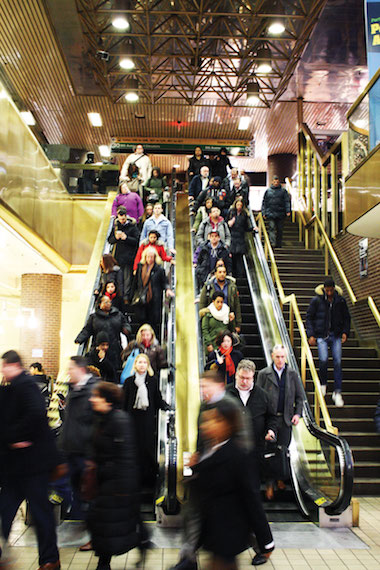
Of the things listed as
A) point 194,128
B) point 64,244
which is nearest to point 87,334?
point 64,244

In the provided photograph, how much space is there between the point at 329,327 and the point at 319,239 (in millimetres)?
5157

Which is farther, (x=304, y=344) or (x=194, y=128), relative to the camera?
(x=194, y=128)

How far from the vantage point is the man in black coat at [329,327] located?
786cm

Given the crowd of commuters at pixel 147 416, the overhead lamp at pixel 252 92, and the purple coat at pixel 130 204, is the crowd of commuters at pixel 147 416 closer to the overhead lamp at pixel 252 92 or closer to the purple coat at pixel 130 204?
the purple coat at pixel 130 204

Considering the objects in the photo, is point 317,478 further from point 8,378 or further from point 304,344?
point 8,378

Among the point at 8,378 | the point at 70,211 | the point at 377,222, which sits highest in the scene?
the point at 70,211

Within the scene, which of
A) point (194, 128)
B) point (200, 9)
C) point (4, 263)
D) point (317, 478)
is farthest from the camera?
point (194, 128)

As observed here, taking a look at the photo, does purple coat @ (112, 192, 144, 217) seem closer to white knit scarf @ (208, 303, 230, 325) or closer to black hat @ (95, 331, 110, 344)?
white knit scarf @ (208, 303, 230, 325)

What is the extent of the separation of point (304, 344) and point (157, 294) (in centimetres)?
217

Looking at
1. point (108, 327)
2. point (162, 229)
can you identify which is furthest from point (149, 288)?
point (162, 229)

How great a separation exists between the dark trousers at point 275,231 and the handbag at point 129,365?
22.2 ft

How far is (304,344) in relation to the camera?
7605 millimetres

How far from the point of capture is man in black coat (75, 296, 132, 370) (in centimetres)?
700

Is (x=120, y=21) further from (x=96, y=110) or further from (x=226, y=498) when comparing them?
(x=226, y=498)
